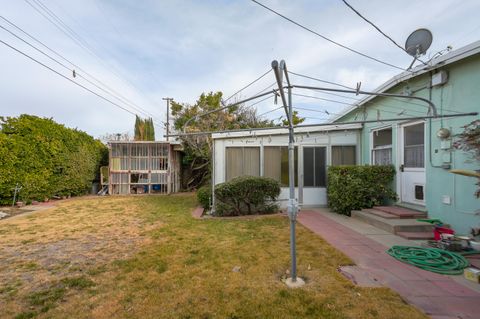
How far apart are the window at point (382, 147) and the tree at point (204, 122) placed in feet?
25.3

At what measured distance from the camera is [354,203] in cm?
643

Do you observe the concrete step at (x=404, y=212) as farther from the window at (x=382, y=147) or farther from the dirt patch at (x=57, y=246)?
the dirt patch at (x=57, y=246)

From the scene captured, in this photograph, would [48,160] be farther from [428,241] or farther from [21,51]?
[428,241]

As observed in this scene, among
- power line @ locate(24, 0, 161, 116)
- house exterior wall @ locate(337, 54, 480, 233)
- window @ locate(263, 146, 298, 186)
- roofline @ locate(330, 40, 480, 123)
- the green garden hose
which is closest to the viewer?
the green garden hose

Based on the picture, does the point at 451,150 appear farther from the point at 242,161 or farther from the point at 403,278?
the point at 242,161

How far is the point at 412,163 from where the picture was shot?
594cm

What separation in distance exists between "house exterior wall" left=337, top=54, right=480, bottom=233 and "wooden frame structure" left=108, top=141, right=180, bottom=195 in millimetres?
10964

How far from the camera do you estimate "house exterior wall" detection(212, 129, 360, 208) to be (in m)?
7.54

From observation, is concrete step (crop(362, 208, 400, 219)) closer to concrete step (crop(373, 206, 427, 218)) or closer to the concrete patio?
concrete step (crop(373, 206, 427, 218))

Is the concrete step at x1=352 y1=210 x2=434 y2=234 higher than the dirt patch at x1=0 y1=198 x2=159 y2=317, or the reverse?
the concrete step at x1=352 y1=210 x2=434 y2=234

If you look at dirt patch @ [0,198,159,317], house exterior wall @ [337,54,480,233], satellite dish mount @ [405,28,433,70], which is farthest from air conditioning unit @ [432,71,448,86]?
dirt patch @ [0,198,159,317]

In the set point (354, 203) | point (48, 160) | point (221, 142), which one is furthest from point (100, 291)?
point (48, 160)

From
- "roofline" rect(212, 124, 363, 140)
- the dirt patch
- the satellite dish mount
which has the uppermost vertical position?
the satellite dish mount

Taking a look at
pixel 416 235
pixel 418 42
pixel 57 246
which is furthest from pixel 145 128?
pixel 416 235
